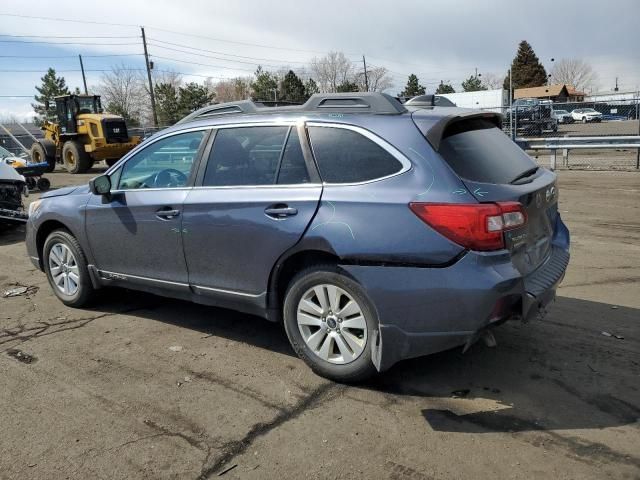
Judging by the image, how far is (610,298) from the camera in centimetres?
511

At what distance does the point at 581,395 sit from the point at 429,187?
1579 mm

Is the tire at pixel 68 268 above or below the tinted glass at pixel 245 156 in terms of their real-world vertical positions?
below

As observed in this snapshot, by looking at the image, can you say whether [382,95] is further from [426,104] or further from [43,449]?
[43,449]

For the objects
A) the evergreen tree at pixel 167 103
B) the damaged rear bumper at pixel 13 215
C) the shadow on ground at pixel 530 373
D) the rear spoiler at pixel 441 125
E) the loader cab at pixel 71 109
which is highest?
Result: the evergreen tree at pixel 167 103

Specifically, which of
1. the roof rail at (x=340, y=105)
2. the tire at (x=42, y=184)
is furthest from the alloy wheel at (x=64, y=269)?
the tire at (x=42, y=184)

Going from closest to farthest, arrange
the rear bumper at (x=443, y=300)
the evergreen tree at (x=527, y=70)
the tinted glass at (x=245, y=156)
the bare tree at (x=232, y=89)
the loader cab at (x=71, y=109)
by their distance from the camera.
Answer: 1. the rear bumper at (x=443, y=300)
2. the tinted glass at (x=245, y=156)
3. the loader cab at (x=71, y=109)
4. the bare tree at (x=232, y=89)
5. the evergreen tree at (x=527, y=70)

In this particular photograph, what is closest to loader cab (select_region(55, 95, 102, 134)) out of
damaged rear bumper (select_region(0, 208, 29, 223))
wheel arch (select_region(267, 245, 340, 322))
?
damaged rear bumper (select_region(0, 208, 29, 223))

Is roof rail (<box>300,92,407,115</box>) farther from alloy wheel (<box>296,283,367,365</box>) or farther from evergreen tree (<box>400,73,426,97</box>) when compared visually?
evergreen tree (<box>400,73,426,97</box>)

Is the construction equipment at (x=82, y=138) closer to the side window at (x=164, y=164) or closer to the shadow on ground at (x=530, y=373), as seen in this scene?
the side window at (x=164, y=164)

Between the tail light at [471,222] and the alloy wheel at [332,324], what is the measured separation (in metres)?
0.72

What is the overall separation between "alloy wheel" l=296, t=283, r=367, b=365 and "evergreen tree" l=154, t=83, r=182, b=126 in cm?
4991

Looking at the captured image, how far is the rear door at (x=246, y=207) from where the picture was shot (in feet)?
12.0

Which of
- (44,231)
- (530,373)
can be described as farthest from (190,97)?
(530,373)

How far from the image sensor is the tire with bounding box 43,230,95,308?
16.8 feet
